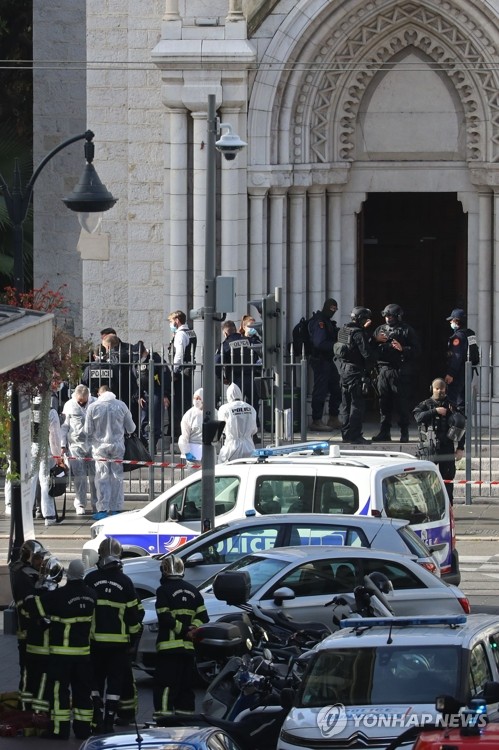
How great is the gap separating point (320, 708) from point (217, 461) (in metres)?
12.0

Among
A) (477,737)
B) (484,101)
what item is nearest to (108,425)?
(484,101)

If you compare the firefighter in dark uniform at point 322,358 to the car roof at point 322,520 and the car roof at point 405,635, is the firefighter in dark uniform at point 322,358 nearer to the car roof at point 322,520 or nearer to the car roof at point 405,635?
the car roof at point 322,520

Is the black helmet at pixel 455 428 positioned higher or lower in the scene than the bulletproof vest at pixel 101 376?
lower

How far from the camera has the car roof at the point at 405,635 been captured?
993cm

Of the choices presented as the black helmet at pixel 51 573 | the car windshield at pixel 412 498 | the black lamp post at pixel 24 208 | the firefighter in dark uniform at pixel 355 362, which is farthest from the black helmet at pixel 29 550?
the firefighter in dark uniform at pixel 355 362

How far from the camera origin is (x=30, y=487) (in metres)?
17.0

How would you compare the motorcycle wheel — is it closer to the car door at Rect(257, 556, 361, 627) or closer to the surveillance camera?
the car door at Rect(257, 556, 361, 627)

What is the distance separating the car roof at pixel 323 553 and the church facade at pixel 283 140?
10.9 meters

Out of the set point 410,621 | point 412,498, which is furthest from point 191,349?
point 410,621

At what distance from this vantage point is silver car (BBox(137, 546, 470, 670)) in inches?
525

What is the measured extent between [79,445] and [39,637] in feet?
30.8

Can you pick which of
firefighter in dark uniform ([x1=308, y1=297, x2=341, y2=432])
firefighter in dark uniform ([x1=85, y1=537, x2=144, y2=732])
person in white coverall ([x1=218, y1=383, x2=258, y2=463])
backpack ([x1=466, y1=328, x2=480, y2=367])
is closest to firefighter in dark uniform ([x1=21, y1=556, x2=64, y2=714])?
firefighter in dark uniform ([x1=85, y1=537, x2=144, y2=732])

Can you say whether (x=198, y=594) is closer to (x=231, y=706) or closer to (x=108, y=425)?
(x=231, y=706)

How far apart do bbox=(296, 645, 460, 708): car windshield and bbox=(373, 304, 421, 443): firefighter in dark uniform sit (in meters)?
13.2
